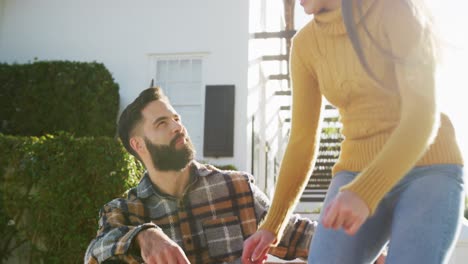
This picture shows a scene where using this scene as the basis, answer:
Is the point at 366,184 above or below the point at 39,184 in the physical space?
above

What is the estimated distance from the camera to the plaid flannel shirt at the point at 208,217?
2598mm

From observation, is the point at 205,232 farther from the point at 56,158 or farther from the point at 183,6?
the point at 183,6

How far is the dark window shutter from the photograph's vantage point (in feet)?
27.8

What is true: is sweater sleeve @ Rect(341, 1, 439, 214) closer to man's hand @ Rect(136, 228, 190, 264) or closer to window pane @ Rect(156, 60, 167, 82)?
man's hand @ Rect(136, 228, 190, 264)

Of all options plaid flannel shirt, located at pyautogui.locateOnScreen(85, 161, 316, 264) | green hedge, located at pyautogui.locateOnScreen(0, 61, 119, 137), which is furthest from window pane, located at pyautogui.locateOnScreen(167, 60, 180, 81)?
plaid flannel shirt, located at pyautogui.locateOnScreen(85, 161, 316, 264)

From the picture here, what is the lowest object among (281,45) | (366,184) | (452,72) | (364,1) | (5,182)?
(5,182)

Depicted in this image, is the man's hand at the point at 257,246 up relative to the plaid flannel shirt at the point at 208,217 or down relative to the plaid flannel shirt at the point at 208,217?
up

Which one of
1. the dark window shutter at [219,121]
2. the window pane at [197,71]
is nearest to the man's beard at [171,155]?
the dark window shutter at [219,121]

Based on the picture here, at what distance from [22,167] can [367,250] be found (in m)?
5.71

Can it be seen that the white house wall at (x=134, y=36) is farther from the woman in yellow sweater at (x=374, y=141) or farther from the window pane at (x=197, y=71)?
the woman in yellow sweater at (x=374, y=141)

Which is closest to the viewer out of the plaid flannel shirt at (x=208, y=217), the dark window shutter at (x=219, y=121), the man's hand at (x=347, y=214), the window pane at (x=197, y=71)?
the man's hand at (x=347, y=214)

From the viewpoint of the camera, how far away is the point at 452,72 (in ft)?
4.76

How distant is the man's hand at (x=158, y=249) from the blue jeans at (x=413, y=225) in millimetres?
574

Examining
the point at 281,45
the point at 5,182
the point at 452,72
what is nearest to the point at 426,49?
the point at 452,72
